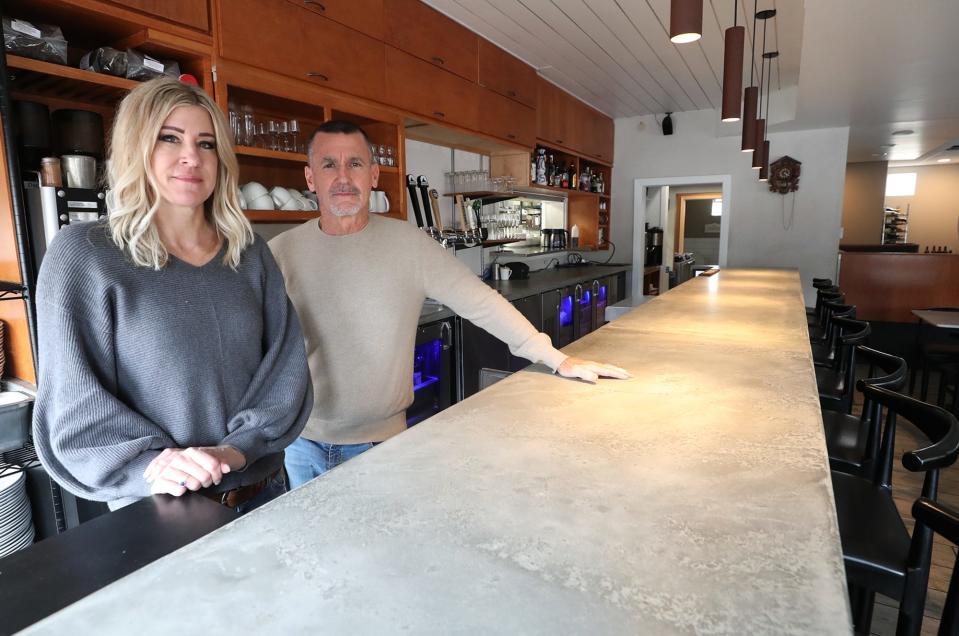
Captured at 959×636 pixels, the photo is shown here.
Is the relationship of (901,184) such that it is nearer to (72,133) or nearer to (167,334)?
(72,133)

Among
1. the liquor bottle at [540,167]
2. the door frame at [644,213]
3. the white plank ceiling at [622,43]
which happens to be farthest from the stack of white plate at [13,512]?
the door frame at [644,213]

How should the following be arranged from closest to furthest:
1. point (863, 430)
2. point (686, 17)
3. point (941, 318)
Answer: point (686, 17)
point (863, 430)
point (941, 318)

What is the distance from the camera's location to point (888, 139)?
7.28 metres

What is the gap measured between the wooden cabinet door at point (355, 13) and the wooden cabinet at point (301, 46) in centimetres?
3

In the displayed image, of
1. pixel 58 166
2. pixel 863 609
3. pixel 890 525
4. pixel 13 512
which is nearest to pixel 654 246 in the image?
pixel 863 609

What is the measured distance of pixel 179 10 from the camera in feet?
7.13

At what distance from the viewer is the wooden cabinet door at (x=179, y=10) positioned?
2045 mm

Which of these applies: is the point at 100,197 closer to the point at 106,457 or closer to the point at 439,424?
the point at 106,457

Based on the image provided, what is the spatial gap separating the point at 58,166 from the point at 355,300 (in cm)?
108

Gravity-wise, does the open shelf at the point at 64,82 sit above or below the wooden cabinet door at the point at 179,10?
below

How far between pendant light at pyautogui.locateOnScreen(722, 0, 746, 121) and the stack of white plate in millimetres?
2817

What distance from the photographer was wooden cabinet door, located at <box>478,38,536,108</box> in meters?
4.13

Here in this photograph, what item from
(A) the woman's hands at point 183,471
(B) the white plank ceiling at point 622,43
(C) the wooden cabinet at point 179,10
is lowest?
(A) the woman's hands at point 183,471

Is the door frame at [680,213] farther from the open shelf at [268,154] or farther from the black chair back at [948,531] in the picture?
the black chair back at [948,531]
